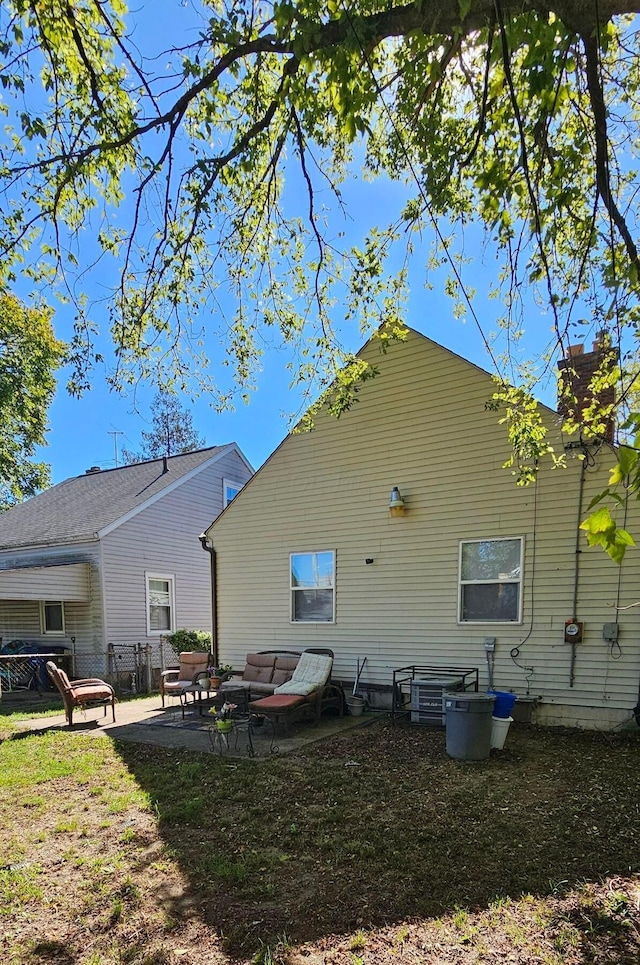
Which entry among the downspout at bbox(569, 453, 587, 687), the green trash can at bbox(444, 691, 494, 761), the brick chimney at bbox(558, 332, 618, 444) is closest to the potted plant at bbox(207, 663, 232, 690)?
the green trash can at bbox(444, 691, 494, 761)

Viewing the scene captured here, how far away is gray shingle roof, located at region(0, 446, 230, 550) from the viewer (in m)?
12.9

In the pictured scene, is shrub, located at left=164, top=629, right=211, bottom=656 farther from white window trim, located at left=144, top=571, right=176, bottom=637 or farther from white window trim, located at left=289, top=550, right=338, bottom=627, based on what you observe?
white window trim, located at left=289, top=550, right=338, bottom=627

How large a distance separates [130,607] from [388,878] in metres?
10.8

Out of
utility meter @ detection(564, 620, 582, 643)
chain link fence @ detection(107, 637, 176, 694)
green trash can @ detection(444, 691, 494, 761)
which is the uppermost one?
utility meter @ detection(564, 620, 582, 643)

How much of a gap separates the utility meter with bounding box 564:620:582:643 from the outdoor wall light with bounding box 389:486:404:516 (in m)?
2.87

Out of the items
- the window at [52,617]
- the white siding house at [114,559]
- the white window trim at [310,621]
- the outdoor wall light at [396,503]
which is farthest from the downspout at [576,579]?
the window at [52,617]

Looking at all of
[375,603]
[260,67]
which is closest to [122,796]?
[375,603]

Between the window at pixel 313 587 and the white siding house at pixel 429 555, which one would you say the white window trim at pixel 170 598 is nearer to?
the white siding house at pixel 429 555

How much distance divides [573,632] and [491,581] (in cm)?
124

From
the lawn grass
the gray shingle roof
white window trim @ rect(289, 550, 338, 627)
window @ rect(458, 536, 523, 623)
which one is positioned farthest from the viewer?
the gray shingle roof

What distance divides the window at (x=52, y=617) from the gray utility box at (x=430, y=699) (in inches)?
377

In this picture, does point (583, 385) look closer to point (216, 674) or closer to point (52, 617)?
point (216, 674)

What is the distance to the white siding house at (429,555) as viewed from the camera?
22.0 ft

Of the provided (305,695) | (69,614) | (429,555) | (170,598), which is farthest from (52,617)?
(429,555)
